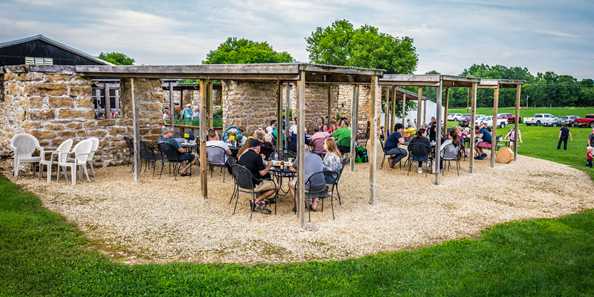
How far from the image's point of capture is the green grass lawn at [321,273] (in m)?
4.63

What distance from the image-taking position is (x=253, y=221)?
23.1 ft

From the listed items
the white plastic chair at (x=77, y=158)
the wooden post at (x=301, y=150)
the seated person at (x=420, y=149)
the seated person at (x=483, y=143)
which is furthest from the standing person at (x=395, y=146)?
the white plastic chair at (x=77, y=158)

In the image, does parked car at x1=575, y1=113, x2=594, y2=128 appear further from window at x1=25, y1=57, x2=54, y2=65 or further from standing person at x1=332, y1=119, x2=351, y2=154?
window at x1=25, y1=57, x2=54, y2=65

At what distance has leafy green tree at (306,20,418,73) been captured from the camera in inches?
1282

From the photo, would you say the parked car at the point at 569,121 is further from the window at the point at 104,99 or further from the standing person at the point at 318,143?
the window at the point at 104,99

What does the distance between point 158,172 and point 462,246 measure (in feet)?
24.7

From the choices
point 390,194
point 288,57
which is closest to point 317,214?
point 390,194

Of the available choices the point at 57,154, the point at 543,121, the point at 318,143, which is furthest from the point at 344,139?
the point at 543,121

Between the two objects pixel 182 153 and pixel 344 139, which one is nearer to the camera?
pixel 182 153

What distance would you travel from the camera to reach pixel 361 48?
3453 cm

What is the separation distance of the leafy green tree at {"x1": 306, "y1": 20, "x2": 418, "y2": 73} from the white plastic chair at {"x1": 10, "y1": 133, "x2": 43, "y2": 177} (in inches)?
1007

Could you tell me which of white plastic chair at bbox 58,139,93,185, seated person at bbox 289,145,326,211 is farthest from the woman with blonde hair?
white plastic chair at bbox 58,139,93,185

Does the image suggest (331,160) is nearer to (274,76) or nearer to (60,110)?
(274,76)

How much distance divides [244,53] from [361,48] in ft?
57.9
